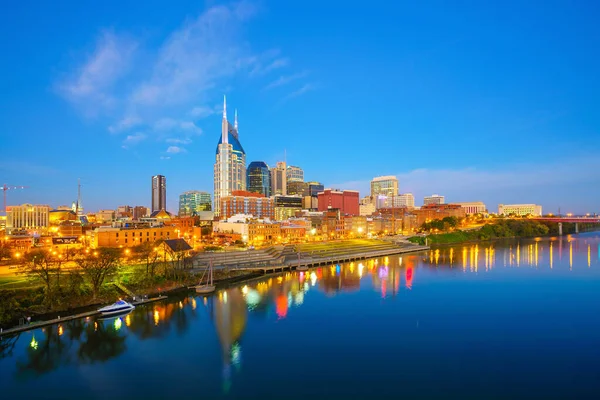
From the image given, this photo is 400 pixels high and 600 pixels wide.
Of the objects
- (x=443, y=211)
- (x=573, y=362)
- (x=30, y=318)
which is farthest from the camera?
(x=443, y=211)

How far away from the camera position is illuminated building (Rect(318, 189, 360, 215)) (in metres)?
157

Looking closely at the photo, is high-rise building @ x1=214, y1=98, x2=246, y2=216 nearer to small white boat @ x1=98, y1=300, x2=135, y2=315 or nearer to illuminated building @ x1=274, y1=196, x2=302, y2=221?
illuminated building @ x1=274, y1=196, x2=302, y2=221

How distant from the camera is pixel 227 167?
17912 cm

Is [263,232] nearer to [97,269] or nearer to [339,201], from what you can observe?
[97,269]

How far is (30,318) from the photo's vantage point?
82.1 ft

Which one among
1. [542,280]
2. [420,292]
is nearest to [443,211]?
[542,280]

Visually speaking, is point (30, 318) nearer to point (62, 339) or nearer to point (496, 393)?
point (62, 339)

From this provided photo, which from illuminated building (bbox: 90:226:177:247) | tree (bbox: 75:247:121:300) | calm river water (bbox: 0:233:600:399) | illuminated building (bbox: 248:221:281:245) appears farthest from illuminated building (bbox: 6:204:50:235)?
calm river water (bbox: 0:233:600:399)

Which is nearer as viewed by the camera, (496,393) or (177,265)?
(496,393)

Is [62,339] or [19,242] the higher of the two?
[19,242]

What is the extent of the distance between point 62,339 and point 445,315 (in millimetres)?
26354

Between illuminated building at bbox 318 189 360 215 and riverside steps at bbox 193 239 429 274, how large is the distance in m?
77.9

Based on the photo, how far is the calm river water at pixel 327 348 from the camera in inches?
688

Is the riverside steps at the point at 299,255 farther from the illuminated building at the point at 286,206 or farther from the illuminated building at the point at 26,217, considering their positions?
the illuminated building at the point at 26,217
